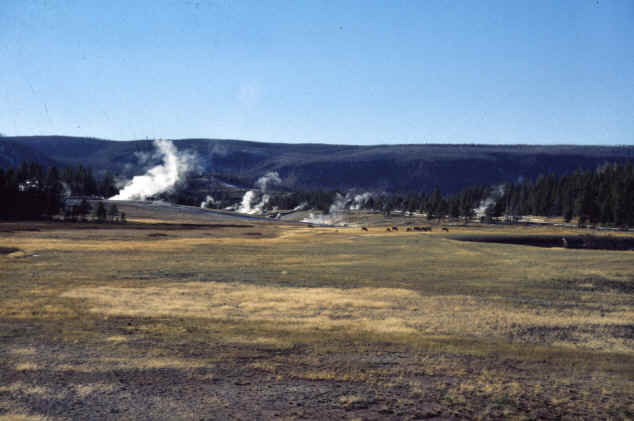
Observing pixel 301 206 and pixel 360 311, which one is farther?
pixel 301 206

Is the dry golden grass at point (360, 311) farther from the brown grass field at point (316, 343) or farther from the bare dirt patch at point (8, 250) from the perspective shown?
the bare dirt patch at point (8, 250)

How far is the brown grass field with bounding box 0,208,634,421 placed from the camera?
1132cm

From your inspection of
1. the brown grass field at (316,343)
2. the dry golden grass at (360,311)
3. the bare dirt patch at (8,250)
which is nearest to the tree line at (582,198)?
the brown grass field at (316,343)

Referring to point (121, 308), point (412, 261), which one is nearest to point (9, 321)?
point (121, 308)

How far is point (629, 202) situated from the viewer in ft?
330

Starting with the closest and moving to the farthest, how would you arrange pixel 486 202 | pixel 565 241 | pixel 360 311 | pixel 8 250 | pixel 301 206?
pixel 360 311 < pixel 8 250 < pixel 565 241 < pixel 486 202 < pixel 301 206

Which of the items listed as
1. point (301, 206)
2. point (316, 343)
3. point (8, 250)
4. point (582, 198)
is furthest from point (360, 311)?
point (301, 206)

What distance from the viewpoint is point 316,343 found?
16.0m

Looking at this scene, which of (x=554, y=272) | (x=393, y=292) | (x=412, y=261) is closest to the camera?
(x=393, y=292)

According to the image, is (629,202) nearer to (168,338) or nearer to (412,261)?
(412,261)

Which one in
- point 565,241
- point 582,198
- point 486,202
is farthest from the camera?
point 486,202

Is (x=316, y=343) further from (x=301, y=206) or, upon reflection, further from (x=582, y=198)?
(x=301, y=206)

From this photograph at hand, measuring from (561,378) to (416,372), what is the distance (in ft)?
12.3

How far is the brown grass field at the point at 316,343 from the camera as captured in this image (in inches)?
446
